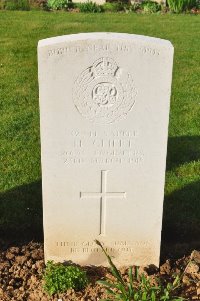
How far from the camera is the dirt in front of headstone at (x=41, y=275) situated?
3.88 meters

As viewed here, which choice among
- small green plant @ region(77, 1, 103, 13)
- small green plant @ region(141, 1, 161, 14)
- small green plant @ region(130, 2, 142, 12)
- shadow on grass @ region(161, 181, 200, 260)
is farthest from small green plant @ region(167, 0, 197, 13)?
shadow on grass @ region(161, 181, 200, 260)

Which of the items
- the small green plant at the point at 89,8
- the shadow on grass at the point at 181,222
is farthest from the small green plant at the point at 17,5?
the shadow on grass at the point at 181,222

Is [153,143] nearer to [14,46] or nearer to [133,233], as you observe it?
[133,233]

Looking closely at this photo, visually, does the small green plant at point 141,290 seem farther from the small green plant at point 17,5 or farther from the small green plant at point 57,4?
the small green plant at point 57,4

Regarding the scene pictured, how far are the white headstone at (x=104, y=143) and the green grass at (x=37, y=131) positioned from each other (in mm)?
682

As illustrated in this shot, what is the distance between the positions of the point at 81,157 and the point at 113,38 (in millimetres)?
922

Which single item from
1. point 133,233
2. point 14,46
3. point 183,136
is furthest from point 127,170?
point 14,46

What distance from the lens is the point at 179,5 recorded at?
1608cm

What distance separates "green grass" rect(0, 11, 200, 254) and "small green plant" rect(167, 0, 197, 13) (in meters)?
2.51

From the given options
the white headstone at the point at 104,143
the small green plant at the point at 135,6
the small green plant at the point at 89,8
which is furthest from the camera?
the small green plant at the point at 135,6

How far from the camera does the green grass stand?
495cm

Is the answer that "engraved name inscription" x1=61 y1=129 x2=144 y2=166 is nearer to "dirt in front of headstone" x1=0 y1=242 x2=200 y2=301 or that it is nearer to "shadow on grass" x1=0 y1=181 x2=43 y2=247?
"dirt in front of headstone" x1=0 y1=242 x2=200 y2=301

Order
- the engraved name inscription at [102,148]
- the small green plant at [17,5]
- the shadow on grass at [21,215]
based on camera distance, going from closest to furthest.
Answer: the engraved name inscription at [102,148], the shadow on grass at [21,215], the small green plant at [17,5]

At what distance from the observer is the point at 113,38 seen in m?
3.44
